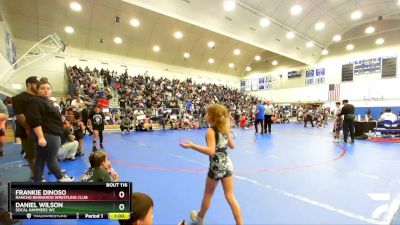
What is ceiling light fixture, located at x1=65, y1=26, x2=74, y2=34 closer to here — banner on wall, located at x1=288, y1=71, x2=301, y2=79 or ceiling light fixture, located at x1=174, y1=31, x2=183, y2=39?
ceiling light fixture, located at x1=174, y1=31, x2=183, y2=39

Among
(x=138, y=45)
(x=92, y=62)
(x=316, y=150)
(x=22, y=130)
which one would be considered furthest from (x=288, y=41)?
(x=22, y=130)

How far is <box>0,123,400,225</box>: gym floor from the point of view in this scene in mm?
2926

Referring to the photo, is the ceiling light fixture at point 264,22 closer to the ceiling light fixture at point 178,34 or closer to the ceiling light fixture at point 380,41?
the ceiling light fixture at point 178,34

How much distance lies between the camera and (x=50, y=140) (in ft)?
10.7

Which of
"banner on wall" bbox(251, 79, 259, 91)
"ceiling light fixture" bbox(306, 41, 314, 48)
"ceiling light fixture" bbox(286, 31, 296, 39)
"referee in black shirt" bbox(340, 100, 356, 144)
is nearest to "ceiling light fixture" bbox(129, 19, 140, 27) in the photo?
"ceiling light fixture" bbox(286, 31, 296, 39)

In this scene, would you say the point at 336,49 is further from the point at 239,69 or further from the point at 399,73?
the point at 239,69

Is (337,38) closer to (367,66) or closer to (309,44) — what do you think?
(309,44)

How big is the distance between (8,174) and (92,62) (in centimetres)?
1887

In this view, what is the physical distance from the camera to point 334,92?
26.2m
